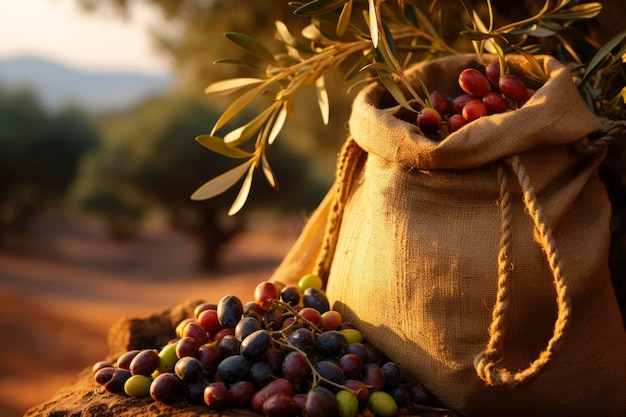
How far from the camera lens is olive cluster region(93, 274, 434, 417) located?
142 centimetres

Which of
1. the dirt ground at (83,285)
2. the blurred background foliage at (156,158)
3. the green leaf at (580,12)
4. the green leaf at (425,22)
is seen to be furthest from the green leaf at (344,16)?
the blurred background foliage at (156,158)

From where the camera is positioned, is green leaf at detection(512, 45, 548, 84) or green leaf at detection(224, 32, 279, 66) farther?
green leaf at detection(224, 32, 279, 66)

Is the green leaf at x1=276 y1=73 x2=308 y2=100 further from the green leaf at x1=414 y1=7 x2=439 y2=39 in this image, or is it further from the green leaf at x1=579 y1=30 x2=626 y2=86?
the green leaf at x1=579 y1=30 x2=626 y2=86

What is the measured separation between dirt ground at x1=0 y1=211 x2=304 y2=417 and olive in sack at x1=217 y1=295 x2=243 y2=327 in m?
1.01

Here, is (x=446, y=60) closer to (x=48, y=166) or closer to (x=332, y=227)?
(x=332, y=227)

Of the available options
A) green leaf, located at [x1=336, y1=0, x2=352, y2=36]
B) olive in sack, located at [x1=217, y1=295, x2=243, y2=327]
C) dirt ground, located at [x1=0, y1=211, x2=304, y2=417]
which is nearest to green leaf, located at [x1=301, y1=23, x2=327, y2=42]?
green leaf, located at [x1=336, y1=0, x2=352, y2=36]

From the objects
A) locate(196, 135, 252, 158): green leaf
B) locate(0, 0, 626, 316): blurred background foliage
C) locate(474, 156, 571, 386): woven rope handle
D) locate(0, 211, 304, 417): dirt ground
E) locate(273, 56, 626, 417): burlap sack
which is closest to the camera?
locate(474, 156, 571, 386): woven rope handle

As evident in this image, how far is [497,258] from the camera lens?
1526mm

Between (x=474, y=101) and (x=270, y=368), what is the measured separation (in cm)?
87

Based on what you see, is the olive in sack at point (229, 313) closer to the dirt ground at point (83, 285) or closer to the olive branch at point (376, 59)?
the olive branch at point (376, 59)

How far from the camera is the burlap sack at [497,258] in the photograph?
4.96ft

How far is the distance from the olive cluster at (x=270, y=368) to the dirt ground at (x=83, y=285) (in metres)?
1.02

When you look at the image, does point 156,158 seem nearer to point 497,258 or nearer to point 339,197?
point 339,197

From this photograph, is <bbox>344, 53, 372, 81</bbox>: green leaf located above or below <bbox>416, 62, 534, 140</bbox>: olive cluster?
above
